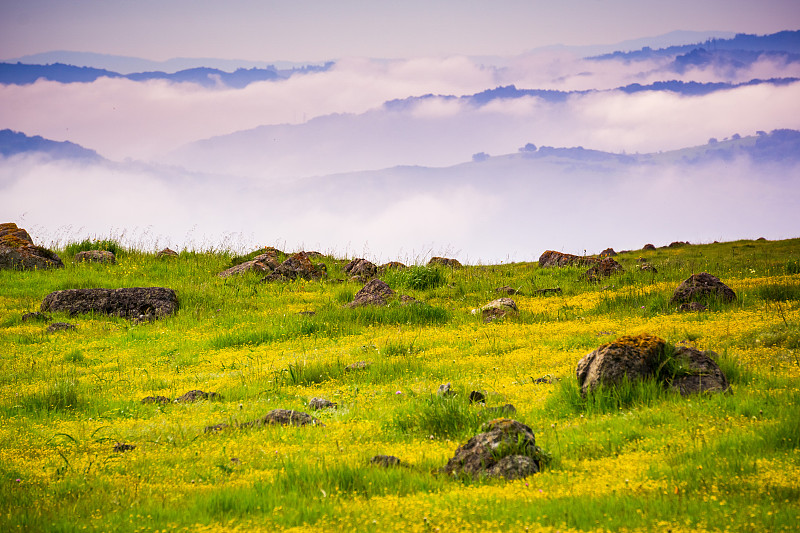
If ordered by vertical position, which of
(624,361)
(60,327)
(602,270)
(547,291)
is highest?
(602,270)

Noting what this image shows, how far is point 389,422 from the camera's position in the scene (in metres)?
8.70

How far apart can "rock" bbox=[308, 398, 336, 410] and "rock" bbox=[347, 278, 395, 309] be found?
8.60 meters

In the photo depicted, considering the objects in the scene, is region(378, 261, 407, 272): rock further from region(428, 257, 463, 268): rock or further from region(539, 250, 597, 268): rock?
region(539, 250, 597, 268): rock

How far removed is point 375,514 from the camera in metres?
5.57

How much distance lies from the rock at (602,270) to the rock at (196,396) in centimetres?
1503

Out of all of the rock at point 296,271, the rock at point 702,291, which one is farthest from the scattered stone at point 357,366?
the rock at point 296,271

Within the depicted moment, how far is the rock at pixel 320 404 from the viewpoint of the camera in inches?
390

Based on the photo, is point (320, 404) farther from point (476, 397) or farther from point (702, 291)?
point (702, 291)

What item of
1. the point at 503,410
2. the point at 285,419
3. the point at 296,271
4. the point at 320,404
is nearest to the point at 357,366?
the point at 320,404

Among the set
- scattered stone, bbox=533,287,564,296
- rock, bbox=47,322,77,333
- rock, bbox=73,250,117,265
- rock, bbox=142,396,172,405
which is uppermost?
rock, bbox=73,250,117,265

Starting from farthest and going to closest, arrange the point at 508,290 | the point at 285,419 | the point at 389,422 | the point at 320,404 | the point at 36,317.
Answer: the point at 508,290 → the point at 36,317 → the point at 320,404 → the point at 285,419 → the point at 389,422

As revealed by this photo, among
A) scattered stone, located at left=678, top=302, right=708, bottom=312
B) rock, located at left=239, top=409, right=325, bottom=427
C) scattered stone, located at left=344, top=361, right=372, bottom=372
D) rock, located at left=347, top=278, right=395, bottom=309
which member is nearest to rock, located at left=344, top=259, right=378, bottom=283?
rock, located at left=347, top=278, right=395, bottom=309

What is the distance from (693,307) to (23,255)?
24050mm

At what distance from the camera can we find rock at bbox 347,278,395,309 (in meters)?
18.8
